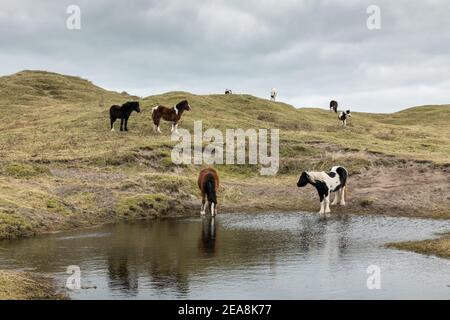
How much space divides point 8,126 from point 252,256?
4982 cm

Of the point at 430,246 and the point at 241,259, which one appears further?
the point at 430,246

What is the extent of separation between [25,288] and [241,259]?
7.29 m

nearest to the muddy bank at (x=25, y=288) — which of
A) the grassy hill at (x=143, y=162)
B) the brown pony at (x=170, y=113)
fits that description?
the grassy hill at (x=143, y=162)

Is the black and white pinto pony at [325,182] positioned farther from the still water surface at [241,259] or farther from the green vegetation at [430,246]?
the green vegetation at [430,246]

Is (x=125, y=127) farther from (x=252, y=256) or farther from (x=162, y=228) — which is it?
(x=252, y=256)

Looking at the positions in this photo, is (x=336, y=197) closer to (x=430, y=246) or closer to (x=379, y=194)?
(x=379, y=194)

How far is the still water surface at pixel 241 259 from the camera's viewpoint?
16.3 m

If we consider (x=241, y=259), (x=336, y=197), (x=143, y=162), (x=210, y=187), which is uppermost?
(x=143, y=162)

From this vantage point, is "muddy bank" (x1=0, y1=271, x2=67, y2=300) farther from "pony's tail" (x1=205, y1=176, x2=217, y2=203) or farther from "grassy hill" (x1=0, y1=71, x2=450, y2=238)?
"pony's tail" (x1=205, y1=176, x2=217, y2=203)

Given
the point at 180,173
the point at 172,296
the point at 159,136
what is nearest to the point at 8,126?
the point at 159,136

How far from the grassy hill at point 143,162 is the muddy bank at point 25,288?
8.38m

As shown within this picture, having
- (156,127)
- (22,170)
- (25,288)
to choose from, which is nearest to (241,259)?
(25,288)

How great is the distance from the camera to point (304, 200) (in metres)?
34.9

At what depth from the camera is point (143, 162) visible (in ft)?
135
